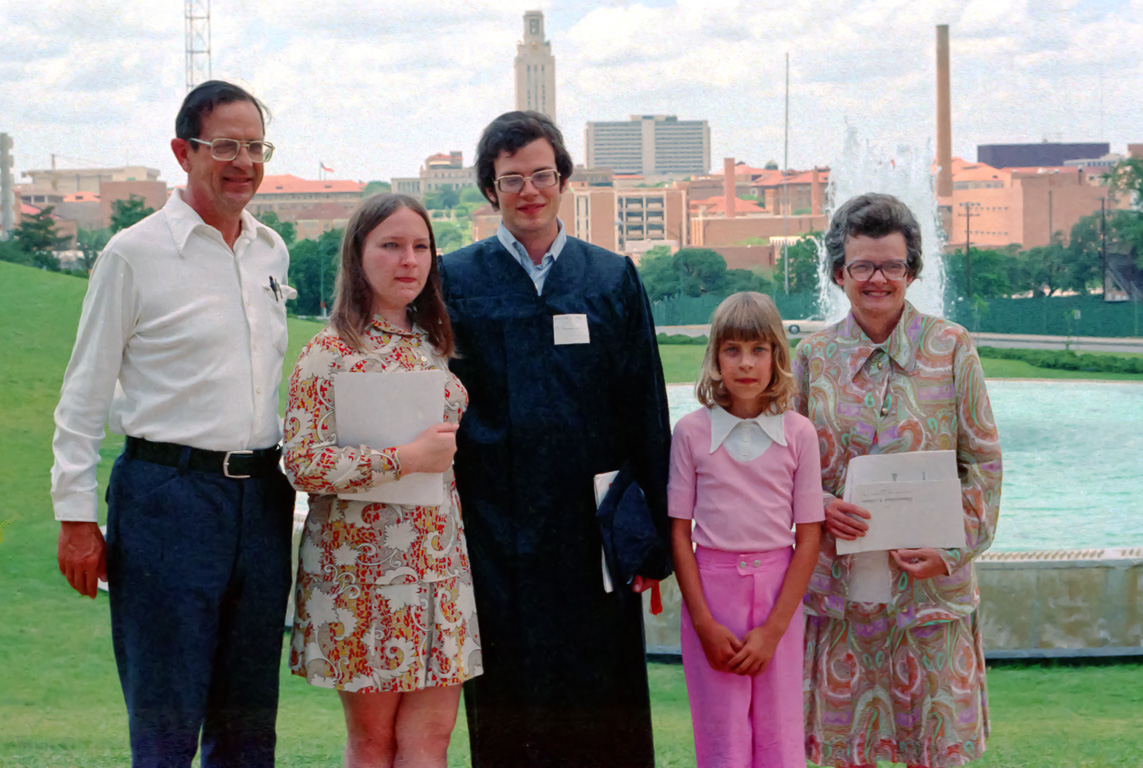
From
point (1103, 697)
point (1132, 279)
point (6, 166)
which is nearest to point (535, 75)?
point (1132, 279)

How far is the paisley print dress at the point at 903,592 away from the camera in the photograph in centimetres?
270

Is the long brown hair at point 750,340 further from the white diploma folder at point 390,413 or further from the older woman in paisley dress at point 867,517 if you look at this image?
the white diploma folder at point 390,413

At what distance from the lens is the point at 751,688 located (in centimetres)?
268

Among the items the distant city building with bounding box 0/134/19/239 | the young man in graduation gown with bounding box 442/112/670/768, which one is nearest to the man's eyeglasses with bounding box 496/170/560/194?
the young man in graduation gown with bounding box 442/112/670/768

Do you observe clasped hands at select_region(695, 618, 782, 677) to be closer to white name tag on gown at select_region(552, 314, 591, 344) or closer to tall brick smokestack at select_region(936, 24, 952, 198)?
white name tag on gown at select_region(552, 314, 591, 344)

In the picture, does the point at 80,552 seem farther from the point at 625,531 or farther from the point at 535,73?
the point at 535,73

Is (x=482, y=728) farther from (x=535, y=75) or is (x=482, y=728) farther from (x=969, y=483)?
(x=535, y=75)

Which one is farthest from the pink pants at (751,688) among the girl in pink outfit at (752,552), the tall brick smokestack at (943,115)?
the tall brick smokestack at (943,115)

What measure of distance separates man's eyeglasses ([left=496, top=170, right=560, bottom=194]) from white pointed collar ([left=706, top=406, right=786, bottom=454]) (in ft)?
2.22

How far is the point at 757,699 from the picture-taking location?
2.68 meters

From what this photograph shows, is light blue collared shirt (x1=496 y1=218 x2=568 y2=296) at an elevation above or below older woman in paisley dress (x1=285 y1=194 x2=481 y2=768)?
above

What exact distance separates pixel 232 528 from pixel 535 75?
56.3m

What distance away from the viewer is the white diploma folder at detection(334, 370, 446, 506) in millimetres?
2527

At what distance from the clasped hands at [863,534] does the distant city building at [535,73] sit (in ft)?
174
